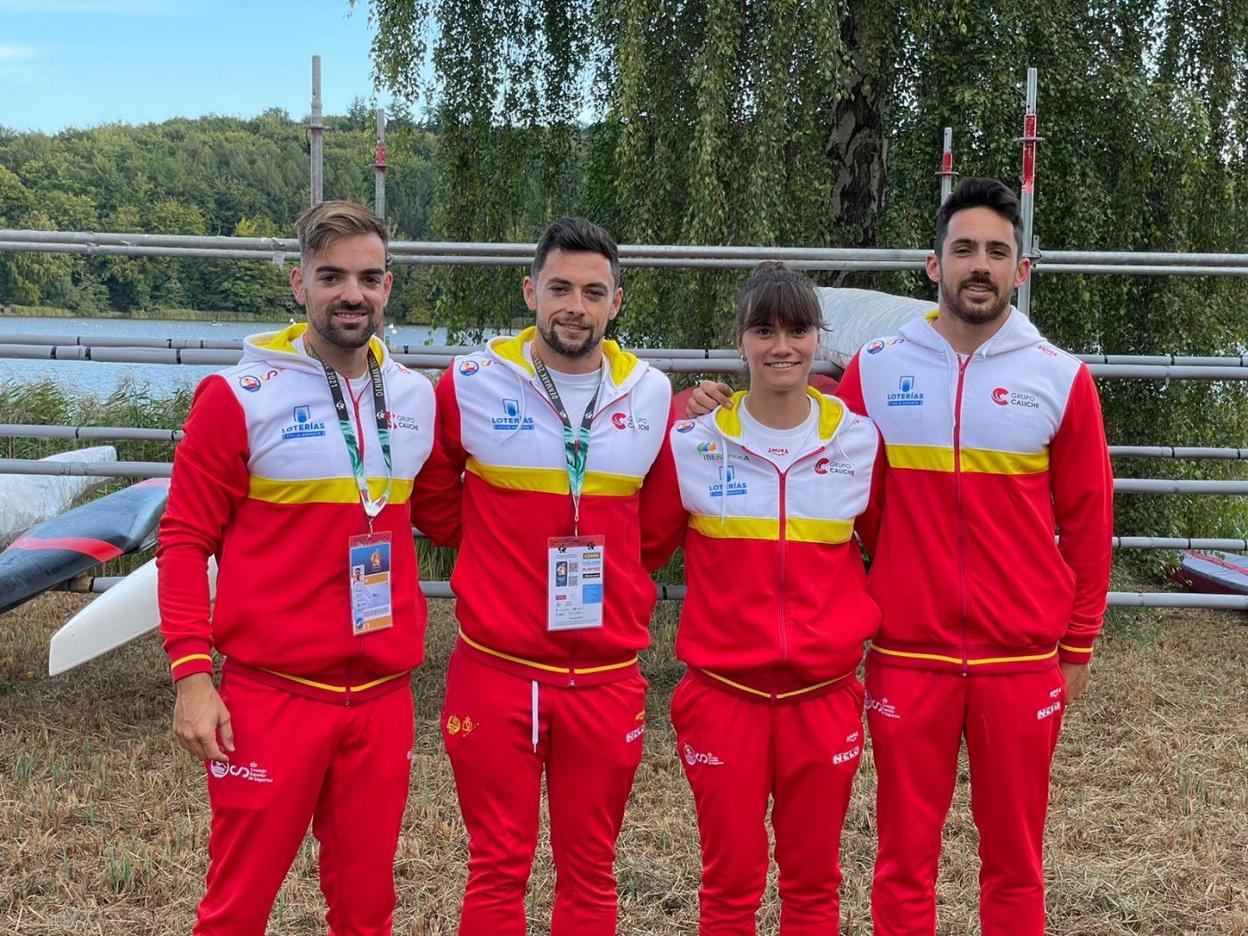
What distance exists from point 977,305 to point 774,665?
0.94 m

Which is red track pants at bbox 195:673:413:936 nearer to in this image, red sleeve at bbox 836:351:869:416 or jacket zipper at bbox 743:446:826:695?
jacket zipper at bbox 743:446:826:695

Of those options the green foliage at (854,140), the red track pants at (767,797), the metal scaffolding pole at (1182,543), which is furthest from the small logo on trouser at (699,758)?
the green foliage at (854,140)

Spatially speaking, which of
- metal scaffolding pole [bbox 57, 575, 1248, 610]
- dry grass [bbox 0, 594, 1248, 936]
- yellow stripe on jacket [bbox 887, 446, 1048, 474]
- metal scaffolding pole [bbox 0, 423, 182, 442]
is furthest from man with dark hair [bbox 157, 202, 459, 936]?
metal scaffolding pole [bbox 0, 423, 182, 442]

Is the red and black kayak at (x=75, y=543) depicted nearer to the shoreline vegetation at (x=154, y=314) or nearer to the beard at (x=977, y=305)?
the beard at (x=977, y=305)

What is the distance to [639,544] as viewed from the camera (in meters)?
2.85

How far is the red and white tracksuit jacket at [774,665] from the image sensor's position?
106 inches

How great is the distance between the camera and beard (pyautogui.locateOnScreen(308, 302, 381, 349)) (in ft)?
8.39

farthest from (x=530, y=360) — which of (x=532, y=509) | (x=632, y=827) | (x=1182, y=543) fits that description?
(x=1182, y=543)

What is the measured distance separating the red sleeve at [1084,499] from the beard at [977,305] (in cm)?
25

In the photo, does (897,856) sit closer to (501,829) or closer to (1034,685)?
(1034,685)

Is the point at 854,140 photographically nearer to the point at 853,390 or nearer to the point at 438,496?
the point at 853,390

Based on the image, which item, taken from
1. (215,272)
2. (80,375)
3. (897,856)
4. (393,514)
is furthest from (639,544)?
(215,272)

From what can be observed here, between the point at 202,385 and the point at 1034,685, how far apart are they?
1.96 meters

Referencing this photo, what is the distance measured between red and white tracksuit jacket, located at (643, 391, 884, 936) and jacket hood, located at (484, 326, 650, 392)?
0.23 meters
